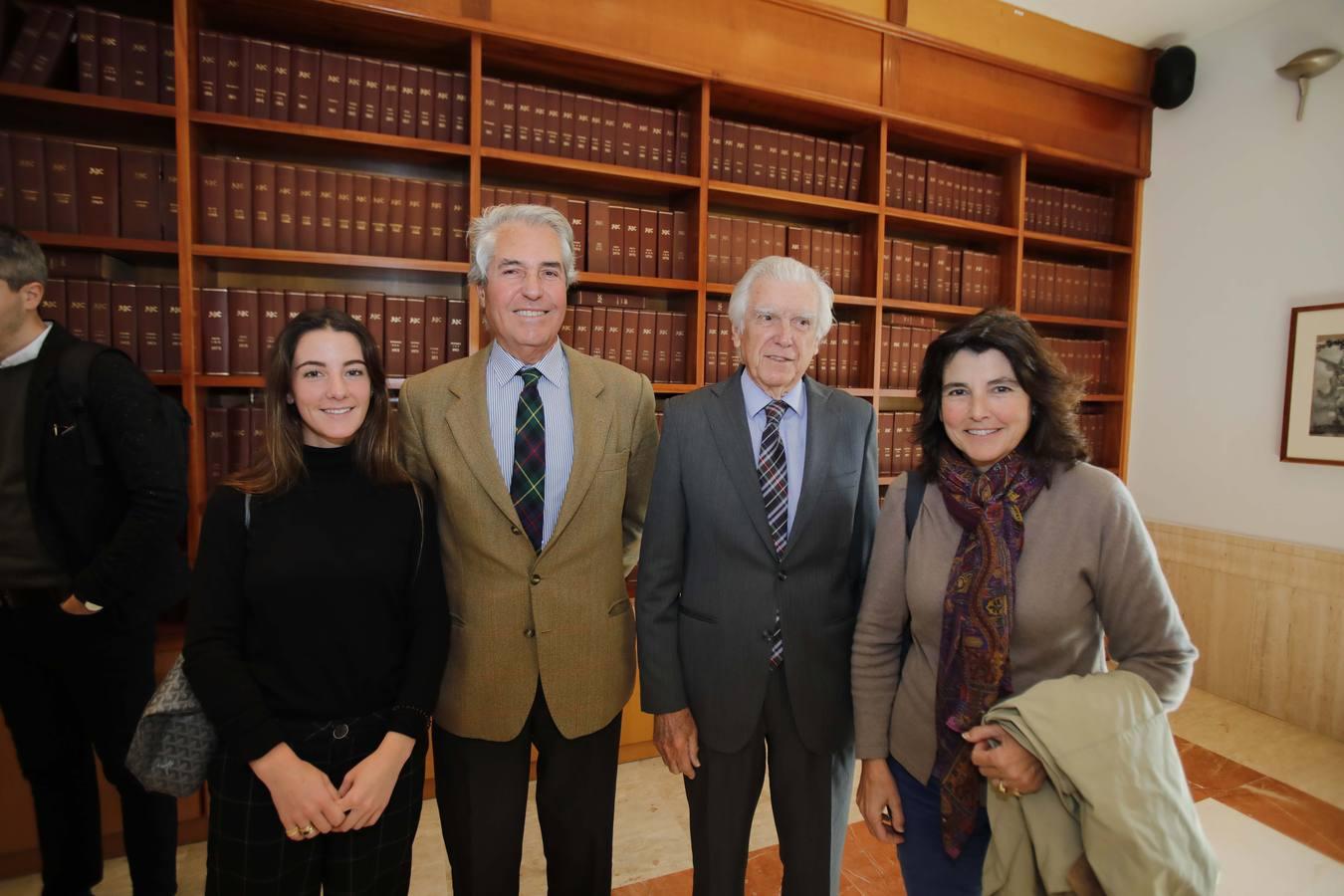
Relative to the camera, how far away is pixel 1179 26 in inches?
134

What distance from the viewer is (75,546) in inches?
62.9

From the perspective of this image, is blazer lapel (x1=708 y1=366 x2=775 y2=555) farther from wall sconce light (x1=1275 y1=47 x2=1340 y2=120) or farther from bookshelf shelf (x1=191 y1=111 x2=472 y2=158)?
wall sconce light (x1=1275 y1=47 x2=1340 y2=120)

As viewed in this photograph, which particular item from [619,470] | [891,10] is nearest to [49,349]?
[619,470]

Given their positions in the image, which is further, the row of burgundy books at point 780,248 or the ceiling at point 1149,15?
the ceiling at point 1149,15

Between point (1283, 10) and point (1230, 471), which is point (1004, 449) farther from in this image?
point (1283, 10)

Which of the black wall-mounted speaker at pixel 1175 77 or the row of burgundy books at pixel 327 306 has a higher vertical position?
the black wall-mounted speaker at pixel 1175 77

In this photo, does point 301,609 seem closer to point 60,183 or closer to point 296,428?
point 296,428

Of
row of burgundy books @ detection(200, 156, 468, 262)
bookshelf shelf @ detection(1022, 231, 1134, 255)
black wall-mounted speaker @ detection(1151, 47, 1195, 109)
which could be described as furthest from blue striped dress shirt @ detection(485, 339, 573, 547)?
black wall-mounted speaker @ detection(1151, 47, 1195, 109)

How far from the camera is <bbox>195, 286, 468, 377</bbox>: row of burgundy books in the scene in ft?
7.32

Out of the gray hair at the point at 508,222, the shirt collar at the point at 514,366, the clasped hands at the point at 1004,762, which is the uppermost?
the gray hair at the point at 508,222

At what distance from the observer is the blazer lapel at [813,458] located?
139 centimetres

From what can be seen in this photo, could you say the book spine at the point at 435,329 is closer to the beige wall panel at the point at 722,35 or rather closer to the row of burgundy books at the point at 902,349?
the beige wall panel at the point at 722,35

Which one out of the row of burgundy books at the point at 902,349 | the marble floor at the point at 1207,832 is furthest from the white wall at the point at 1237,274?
the row of burgundy books at the point at 902,349

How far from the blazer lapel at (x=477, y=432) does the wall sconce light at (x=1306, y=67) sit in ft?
12.2
